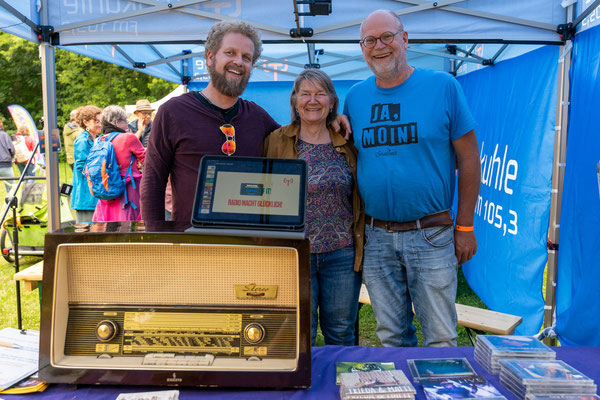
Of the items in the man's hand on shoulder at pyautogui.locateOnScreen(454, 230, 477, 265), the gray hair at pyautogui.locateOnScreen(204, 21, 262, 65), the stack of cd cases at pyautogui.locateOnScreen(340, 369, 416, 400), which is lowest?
the stack of cd cases at pyautogui.locateOnScreen(340, 369, 416, 400)

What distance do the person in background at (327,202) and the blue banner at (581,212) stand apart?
1534mm

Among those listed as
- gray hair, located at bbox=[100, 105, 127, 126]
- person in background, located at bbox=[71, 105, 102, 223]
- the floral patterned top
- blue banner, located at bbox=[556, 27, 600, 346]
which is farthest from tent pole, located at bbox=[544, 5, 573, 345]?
person in background, located at bbox=[71, 105, 102, 223]

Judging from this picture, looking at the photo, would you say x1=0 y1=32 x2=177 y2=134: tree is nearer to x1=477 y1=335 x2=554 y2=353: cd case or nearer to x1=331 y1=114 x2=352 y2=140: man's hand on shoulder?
x1=331 y1=114 x2=352 y2=140: man's hand on shoulder

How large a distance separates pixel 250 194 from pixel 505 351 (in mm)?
839

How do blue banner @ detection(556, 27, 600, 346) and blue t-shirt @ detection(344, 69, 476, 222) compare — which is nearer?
blue t-shirt @ detection(344, 69, 476, 222)

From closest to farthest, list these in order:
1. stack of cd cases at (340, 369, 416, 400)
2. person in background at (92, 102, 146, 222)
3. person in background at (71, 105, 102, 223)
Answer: stack of cd cases at (340, 369, 416, 400), person in background at (92, 102, 146, 222), person in background at (71, 105, 102, 223)

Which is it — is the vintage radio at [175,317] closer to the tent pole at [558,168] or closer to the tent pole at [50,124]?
the tent pole at [558,168]

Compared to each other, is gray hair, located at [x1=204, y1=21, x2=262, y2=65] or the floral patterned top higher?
gray hair, located at [x1=204, y1=21, x2=262, y2=65]

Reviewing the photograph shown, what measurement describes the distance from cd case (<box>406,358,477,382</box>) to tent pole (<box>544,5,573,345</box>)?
231 cm

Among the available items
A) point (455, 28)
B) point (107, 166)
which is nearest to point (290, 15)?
point (455, 28)

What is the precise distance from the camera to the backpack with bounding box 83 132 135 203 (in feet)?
13.9

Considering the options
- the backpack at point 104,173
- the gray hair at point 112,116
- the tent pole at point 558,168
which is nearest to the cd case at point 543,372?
the tent pole at point 558,168

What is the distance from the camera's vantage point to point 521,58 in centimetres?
393

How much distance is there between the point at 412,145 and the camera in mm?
1967
